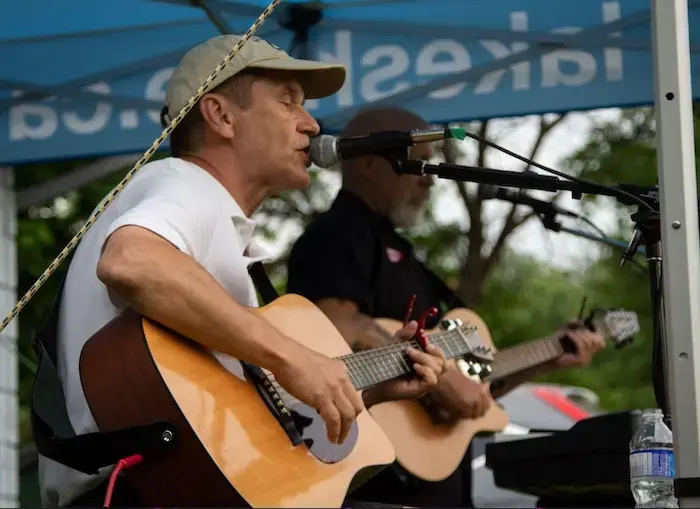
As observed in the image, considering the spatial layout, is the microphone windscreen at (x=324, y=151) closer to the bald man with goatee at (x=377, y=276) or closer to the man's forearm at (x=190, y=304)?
the man's forearm at (x=190, y=304)

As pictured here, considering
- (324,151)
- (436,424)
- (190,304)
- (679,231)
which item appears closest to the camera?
(679,231)

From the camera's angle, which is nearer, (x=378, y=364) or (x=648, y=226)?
(x=648, y=226)

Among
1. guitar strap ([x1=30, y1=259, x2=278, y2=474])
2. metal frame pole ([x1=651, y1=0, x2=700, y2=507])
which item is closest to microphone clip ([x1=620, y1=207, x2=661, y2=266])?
metal frame pole ([x1=651, y1=0, x2=700, y2=507])

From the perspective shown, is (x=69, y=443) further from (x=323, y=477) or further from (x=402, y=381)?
(x=402, y=381)

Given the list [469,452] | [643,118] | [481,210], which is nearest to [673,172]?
[469,452]

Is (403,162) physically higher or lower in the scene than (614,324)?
higher

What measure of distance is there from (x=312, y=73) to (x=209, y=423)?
1271 millimetres

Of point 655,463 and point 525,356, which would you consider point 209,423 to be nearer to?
point 655,463

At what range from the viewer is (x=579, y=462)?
3.65 meters

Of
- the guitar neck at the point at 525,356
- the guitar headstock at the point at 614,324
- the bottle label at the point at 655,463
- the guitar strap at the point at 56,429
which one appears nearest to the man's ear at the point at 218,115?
the guitar strap at the point at 56,429

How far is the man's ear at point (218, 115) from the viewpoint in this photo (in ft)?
10.0

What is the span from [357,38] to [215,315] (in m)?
2.41

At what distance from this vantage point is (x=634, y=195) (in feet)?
8.64

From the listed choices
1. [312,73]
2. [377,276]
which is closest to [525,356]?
[377,276]
